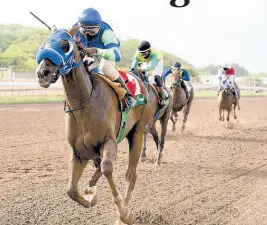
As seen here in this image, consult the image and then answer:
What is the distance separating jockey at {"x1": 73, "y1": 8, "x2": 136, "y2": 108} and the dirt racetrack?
1.62m

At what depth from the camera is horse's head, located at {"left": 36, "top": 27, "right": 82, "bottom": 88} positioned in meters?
4.88

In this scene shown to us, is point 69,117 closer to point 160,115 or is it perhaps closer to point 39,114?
point 160,115

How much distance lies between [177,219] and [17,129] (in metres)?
10.4

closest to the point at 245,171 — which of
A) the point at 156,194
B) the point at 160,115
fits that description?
the point at 160,115

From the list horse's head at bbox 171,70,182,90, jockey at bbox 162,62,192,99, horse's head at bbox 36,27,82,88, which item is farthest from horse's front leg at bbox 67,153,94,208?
horse's head at bbox 171,70,182,90

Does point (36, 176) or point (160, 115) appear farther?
point (160, 115)

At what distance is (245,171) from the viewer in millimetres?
9836

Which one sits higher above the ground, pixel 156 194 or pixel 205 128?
pixel 156 194

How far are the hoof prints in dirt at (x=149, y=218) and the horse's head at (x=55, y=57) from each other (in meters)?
2.27

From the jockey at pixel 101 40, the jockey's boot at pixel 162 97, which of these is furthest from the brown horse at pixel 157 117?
the jockey at pixel 101 40

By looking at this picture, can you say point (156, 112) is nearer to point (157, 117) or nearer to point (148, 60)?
point (157, 117)

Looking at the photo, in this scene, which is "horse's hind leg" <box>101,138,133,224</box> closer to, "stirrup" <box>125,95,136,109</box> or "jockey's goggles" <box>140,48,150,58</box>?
"stirrup" <box>125,95,136,109</box>

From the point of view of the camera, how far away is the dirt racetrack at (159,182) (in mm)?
6500

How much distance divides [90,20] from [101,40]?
0.40 meters
